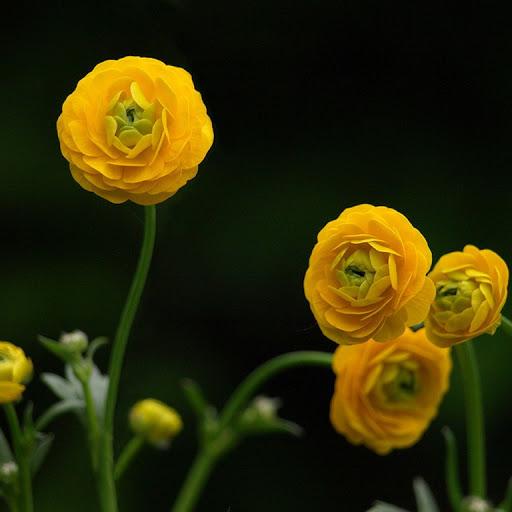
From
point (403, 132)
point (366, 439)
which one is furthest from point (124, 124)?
point (403, 132)

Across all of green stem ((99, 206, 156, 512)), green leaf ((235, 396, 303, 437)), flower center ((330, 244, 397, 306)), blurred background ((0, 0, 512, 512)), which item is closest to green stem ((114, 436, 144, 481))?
green stem ((99, 206, 156, 512))

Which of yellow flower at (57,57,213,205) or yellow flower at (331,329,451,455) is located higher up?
yellow flower at (57,57,213,205)

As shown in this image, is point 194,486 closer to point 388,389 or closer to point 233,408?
point 233,408

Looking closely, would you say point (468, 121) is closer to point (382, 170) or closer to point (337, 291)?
point (382, 170)

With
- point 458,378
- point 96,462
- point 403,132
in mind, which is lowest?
point 96,462

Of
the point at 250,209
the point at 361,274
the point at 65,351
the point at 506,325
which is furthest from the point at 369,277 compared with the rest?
the point at 250,209

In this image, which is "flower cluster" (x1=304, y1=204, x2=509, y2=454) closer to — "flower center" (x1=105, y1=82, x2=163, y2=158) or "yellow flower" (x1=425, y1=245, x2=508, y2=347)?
"yellow flower" (x1=425, y1=245, x2=508, y2=347)

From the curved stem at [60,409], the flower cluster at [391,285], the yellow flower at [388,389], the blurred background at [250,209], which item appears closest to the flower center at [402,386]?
the yellow flower at [388,389]

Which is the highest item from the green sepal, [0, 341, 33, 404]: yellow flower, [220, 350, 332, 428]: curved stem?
[220, 350, 332, 428]: curved stem

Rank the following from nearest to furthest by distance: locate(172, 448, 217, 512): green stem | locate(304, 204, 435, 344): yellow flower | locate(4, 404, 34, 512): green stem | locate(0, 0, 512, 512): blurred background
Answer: locate(304, 204, 435, 344): yellow flower < locate(4, 404, 34, 512): green stem < locate(172, 448, 217, 512): green stem < locate(0, 0, 512, 512): blurred background
